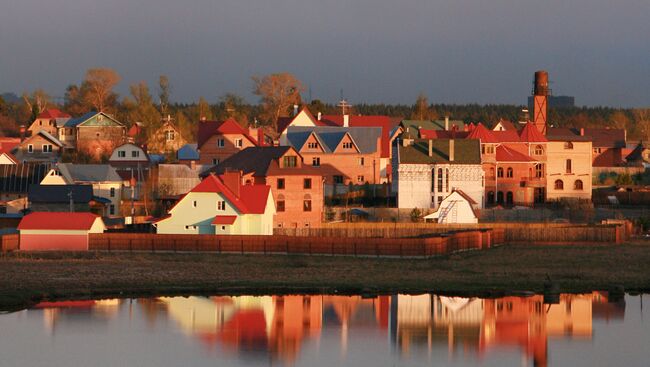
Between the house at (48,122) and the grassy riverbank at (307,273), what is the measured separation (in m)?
68.9

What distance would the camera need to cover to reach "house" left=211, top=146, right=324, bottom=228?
81.5 metres

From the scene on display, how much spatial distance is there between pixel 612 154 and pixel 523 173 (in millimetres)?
38124

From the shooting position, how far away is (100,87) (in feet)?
464

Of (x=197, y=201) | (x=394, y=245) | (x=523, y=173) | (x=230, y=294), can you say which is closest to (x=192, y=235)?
(x=197, y=201)

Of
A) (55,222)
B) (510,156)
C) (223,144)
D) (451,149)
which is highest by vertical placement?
(223,144)

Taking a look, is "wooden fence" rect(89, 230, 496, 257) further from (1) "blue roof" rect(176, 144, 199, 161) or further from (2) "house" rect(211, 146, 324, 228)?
(1) "blue roof" rect(176, 144, 199, 161)

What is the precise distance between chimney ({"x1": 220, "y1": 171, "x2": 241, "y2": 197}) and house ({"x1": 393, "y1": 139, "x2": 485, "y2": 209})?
694 inches

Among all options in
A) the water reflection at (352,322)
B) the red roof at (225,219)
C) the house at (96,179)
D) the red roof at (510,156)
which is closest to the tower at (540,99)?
the red roof at (510,156)

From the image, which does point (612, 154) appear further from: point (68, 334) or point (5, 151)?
point (68, 334)

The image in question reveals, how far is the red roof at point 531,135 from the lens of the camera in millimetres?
98938

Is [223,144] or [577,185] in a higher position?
[223,144]

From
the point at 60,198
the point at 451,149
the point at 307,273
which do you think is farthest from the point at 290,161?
the point at 307,273

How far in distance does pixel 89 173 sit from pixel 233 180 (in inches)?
875

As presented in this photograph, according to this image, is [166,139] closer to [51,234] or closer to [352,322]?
[51,234]
